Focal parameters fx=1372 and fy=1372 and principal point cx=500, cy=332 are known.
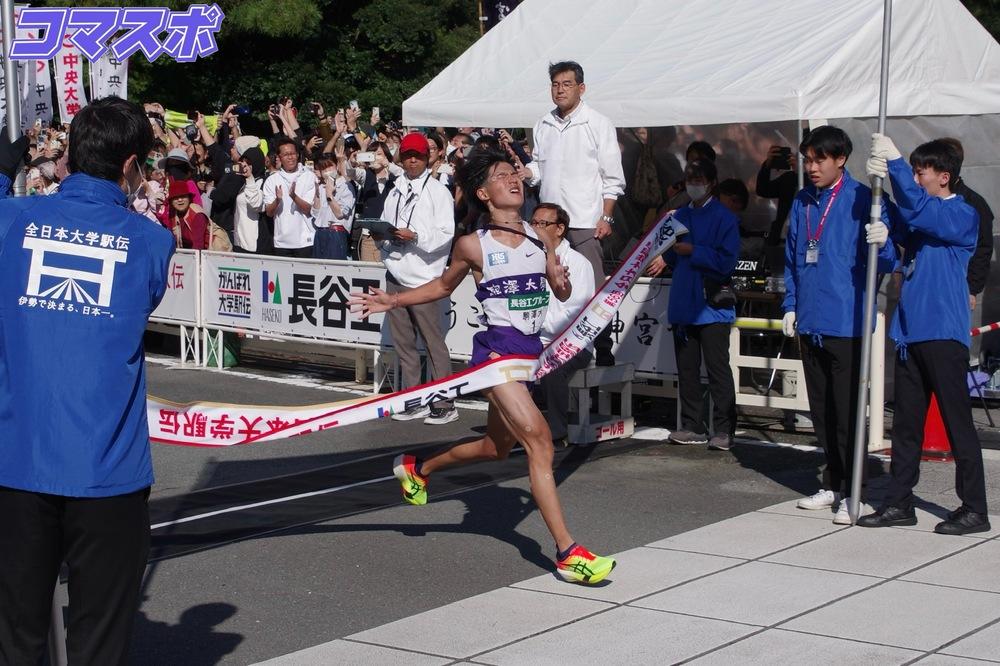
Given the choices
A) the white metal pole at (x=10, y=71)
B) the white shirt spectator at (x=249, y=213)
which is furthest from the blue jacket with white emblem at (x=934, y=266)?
the white shirt spectator at (x=249, y=213)

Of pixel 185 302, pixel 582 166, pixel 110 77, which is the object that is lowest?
pixel 185 302

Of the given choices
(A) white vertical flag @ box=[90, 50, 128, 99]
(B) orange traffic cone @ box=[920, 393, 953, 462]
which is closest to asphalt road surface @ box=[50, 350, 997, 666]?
(B) orange traffic cone @ box=[920, 393, 953, 462]

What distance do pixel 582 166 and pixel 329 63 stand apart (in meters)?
21.9

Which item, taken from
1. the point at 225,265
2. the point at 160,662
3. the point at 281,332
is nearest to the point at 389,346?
the point at 281,332

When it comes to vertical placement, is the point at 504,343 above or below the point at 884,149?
below

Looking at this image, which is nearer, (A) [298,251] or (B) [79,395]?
(B) [79,395]

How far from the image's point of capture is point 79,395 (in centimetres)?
394

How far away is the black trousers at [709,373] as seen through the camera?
9.84 m

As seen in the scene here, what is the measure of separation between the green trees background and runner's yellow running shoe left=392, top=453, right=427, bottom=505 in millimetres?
23312

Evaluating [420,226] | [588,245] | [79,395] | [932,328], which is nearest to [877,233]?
[932,328]

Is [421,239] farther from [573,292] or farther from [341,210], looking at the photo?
[341,210]

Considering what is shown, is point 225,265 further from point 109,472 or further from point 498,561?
point 109,472

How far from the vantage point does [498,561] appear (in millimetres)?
6949

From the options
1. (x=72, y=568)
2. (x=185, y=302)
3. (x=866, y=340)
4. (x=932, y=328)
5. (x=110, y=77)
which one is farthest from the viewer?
(x=185, y=302)
